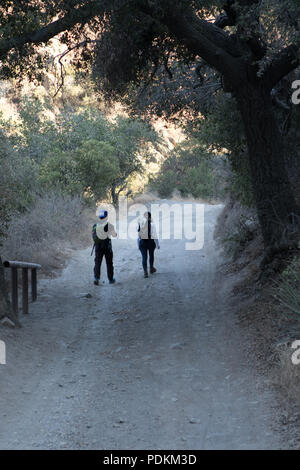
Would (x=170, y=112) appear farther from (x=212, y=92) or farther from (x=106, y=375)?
(x=106, y=375)

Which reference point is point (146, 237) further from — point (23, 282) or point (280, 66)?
point (280, 66)

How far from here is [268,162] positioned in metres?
10.5

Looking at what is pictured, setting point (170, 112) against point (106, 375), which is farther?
point (170, 112)

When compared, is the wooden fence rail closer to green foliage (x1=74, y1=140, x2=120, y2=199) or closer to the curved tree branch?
the curved tree branch

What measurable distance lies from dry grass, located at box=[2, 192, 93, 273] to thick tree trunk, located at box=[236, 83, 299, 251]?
719 cm

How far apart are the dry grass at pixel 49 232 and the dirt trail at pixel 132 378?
2.99m

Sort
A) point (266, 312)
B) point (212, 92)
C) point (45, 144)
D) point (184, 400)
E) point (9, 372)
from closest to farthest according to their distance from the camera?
1. point (184, 400)
2. point (9, 372)
3. point (266, 312)
4. point (212, 92)
5. point (45, 144)

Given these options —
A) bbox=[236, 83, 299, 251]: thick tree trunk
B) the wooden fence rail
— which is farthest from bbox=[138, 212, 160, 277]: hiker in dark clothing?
bbox=[236, 83, 299, 251]: thick tree trunk

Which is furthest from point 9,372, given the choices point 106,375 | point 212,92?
point 212,92

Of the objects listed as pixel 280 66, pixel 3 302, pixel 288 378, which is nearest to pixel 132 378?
pixel 288 378

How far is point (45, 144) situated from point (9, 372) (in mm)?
26763

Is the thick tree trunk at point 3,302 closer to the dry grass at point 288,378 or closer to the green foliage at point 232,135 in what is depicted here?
the dry grass at point 288,378

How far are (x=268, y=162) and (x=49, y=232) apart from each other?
11.2 metres

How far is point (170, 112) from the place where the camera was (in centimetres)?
1524
